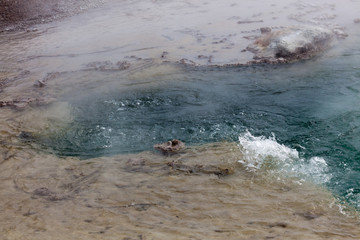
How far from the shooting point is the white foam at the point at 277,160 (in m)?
4.80

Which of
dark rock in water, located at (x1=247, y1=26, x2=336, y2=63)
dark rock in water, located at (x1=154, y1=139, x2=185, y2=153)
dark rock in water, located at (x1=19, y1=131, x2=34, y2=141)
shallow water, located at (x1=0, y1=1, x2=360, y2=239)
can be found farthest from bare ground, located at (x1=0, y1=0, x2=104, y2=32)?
dark rock in water, located at (x1=154, y1=139, x2=185, y2=153)

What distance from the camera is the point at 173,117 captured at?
6.51 m

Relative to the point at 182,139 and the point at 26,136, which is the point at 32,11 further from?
the point at 182,139

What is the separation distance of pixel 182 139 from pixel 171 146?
0.41 metres

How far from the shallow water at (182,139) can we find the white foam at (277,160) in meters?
0.02

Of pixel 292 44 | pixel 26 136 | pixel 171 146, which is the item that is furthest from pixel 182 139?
pixel 292 44

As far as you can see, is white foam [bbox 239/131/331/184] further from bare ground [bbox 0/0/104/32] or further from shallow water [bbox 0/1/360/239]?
bare ground [bbox 0/0/104/32]

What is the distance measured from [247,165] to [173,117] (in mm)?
2057

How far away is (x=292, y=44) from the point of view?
8773mm

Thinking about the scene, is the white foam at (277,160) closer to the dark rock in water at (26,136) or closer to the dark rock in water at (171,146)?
the dark rock in water at (171,146)

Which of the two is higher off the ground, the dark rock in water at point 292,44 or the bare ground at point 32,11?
the bare ground at point 32,11

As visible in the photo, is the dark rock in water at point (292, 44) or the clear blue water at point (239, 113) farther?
the dark rock in water at point (292, 44)

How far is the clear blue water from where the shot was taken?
5434mm

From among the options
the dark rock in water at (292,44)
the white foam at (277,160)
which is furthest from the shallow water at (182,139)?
the dark rock in water at (292,44)
